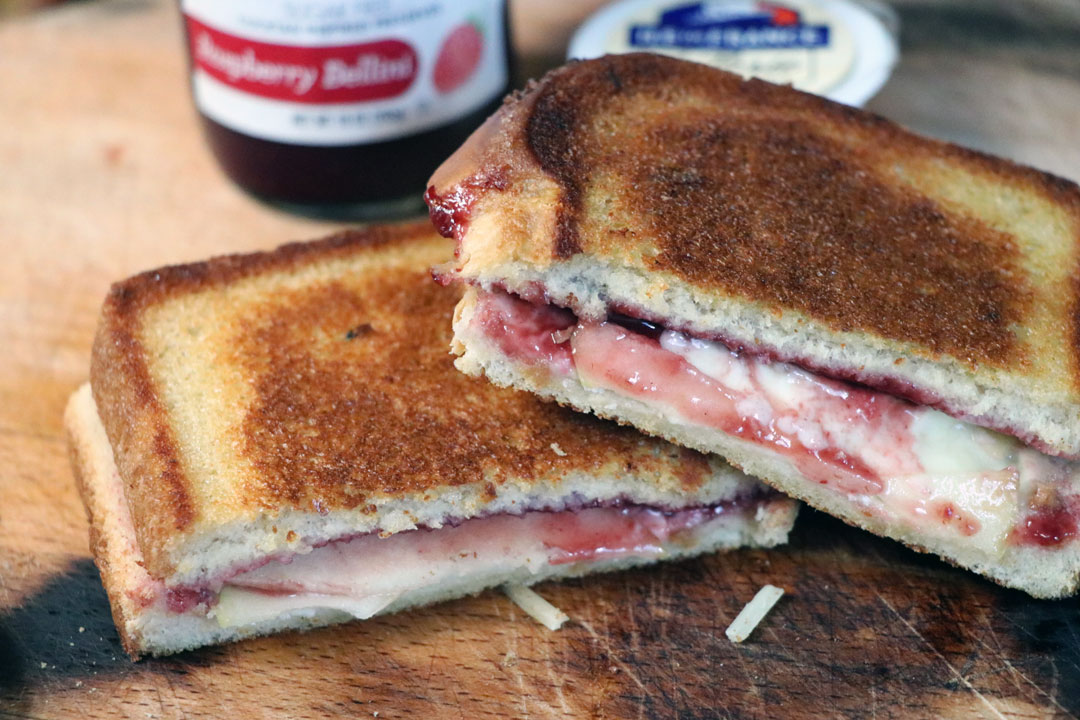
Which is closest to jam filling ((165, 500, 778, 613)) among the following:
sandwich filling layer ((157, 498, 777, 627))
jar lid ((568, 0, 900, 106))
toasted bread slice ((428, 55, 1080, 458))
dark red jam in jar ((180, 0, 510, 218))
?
sandwich filling layer ((157, 498, 777, 627))

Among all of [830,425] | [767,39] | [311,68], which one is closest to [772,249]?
[830,425]

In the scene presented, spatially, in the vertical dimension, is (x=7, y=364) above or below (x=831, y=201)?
below

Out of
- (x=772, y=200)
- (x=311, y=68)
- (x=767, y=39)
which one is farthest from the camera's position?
(x=767, y=39)

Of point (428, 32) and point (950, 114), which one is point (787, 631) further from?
point (950, 114)

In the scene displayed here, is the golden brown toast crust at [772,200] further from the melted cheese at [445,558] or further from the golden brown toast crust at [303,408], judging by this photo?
the melted cheese at [445,558]

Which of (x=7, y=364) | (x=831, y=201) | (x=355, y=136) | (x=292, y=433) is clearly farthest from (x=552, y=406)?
(x=7, y=364)

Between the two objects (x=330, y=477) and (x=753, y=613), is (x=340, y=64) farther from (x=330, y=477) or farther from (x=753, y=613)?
(x=753, y=613)
